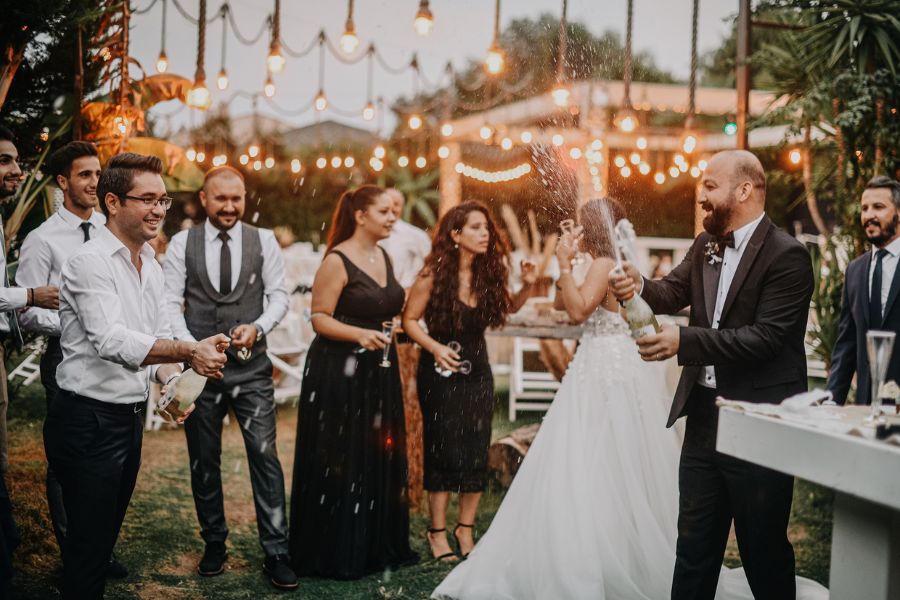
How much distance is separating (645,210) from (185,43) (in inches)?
684

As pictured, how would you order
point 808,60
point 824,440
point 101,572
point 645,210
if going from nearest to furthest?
point 824,440 < point 101,572 < point 808,60 < point 645,210

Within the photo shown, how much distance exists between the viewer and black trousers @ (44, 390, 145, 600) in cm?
281

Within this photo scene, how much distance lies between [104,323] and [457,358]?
2.16m

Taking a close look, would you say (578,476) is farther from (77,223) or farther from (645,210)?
(645,210)

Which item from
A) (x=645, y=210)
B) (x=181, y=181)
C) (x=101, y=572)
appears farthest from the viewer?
(x=645, y=210)

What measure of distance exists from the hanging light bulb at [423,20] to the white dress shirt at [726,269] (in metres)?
6.76

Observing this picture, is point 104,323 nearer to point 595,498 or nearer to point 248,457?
point 248,457

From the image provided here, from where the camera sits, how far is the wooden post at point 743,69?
283 inches

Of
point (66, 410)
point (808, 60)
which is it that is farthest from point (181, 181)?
point (808, 60)

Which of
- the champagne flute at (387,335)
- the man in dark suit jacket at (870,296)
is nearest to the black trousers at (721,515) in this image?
the man in dark suit jacket at (870,296)

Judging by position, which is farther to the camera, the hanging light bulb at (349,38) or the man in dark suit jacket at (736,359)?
the hanging light bulb at (349,38)

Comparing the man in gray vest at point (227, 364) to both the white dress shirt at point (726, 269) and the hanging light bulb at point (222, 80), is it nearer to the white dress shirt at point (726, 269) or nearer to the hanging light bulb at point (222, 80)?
the white dress shirt at point (726, 269)

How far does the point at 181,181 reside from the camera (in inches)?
253

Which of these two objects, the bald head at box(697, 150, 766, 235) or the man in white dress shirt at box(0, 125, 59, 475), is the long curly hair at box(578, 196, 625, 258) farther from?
the man in white dress shirt at box(0, 125, 59, 475)
